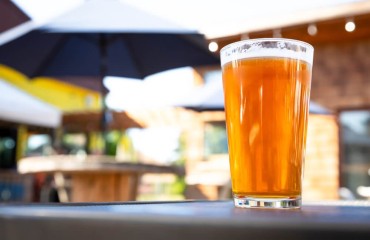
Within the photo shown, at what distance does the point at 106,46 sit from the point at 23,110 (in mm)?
2764

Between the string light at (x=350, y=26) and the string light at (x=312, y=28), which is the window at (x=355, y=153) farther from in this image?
the string light at (x=350, y=26)

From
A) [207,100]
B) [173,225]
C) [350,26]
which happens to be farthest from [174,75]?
[173,225]

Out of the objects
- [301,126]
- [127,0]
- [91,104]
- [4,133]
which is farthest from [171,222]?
[91,104]

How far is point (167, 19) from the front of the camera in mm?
3857

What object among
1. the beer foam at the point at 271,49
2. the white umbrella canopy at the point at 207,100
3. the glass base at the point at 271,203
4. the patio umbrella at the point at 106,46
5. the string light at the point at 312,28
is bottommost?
the glass base at the point at 271,203

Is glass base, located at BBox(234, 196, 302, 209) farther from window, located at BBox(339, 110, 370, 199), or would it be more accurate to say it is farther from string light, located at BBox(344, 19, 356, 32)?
window, located at BBox(339, 110, 370, 199)

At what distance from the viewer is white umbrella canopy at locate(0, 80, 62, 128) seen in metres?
6.14

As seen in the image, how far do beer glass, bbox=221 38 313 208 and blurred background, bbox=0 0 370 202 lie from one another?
2.20 meters

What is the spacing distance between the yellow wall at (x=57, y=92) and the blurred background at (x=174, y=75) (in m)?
3.05

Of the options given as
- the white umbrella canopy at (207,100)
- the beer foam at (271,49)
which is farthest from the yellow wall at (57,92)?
the beer foam at (271,49)

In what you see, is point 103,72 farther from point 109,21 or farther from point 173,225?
point 173,225

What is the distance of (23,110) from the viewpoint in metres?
6.32

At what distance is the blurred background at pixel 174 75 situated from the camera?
137 inches

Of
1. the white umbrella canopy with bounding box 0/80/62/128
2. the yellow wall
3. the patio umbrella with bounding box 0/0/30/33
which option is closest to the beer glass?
the patio umbrella with bounding box 0/0/30/33
